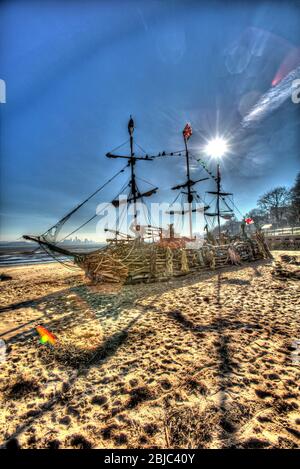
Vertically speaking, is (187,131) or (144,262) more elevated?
(187,131)

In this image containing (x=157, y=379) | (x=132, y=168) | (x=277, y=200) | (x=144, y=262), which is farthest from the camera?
(x=277, y=200)

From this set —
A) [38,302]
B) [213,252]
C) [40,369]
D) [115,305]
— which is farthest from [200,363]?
[213,252]

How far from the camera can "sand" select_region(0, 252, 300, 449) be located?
211cm

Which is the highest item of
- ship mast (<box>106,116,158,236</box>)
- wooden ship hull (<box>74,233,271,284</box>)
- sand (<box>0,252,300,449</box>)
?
ship mast (<box>106,116,158,236</box>)

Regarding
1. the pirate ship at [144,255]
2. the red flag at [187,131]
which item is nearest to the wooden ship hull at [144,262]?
the pirate ship at [144,255]

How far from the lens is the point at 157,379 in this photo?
2.98 m

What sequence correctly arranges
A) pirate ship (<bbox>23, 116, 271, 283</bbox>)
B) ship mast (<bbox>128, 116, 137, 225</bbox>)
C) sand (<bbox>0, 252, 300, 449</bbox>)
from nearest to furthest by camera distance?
sand (<bbox>0, 252, 300, 449</bbox>), pirate ship (<bbox>23, 116, 271, 283</bbox>), ship mast (<bbox>128, 116, 137, 225</bbox>)

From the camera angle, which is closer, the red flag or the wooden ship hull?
the wooden ship hull

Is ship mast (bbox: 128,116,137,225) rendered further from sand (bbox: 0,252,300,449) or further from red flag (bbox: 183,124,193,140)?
sand (bbox: 0,252,300,449)

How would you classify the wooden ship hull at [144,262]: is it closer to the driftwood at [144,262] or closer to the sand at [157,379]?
the driftwood at [144,262]

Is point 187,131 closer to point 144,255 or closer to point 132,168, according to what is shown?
point 132,168

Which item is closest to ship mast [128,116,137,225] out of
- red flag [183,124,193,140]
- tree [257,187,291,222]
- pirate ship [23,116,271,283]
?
pirate ship [23,116,271,283]

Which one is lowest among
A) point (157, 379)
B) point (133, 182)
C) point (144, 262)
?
point (157, 379)

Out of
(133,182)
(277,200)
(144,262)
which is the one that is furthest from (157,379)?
(277,200)
